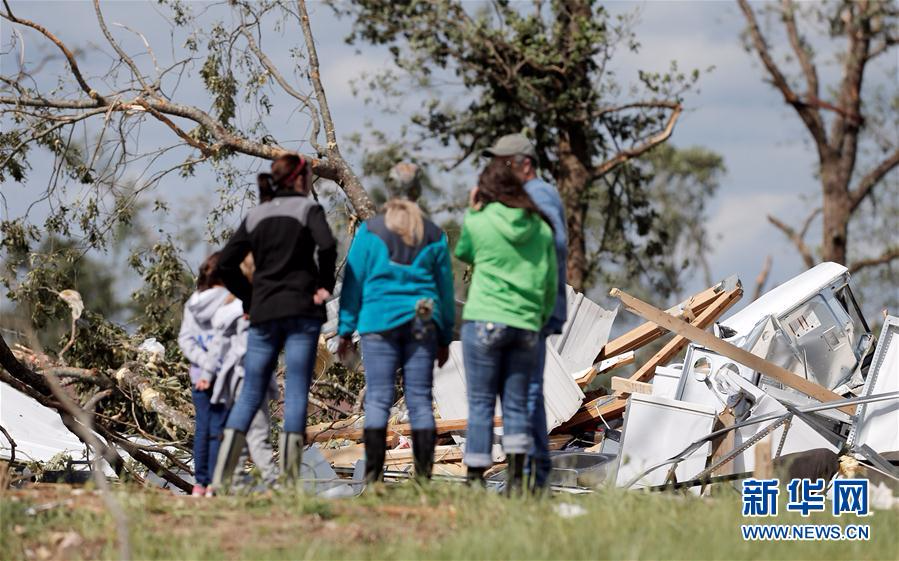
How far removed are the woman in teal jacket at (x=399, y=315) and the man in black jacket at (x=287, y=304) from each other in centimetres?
20

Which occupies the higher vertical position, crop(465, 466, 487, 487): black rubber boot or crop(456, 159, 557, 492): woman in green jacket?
crop(456, 159, 557, 492): woman in green jacket

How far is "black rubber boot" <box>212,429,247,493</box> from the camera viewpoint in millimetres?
6488

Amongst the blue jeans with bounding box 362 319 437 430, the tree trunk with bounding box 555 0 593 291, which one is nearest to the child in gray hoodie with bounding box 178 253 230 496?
the blue jeans with bounding box 362 319 437 430

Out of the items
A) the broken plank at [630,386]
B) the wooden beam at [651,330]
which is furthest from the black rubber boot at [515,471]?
the wooden beam at [651,330]

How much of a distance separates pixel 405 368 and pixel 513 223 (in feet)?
3.12

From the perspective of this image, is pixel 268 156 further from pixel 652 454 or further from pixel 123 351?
pixel 652 454

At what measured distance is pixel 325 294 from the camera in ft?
21.2

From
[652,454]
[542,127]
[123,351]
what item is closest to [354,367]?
[123,351]

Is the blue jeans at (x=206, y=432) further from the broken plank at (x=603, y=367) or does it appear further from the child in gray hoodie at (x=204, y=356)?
the broken plank at (x=603, y=367)

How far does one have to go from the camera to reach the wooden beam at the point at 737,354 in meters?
9.31

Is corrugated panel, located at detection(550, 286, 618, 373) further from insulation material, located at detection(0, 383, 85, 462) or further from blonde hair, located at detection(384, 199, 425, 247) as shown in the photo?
blonde hair, located at detection(384, 199, 425, 247)

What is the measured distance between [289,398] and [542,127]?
14.9 m

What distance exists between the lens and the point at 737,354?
9336 millimetres

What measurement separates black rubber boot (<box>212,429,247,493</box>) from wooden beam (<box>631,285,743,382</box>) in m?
5.12
